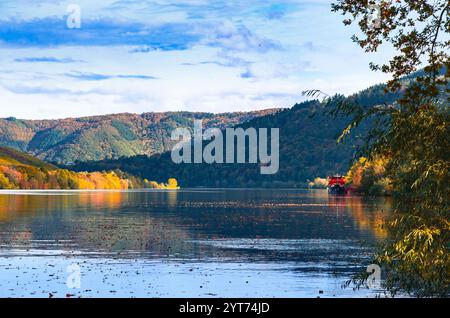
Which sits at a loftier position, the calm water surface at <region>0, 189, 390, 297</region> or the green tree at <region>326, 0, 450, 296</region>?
the green tree at <region>326, 0, 450, 296</region>

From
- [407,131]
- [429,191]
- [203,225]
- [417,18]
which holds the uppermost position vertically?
[417,18]

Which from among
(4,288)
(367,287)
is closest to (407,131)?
(367,287)

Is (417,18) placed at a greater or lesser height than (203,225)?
greater

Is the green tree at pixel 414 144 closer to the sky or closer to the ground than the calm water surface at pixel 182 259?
closer to the sky

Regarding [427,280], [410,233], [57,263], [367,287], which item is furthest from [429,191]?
[57,263]

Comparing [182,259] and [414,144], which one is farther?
[182,259]

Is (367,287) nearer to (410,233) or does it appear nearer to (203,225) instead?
(410,233)

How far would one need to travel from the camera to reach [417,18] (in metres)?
31.2

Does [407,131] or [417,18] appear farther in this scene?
[407,131]
